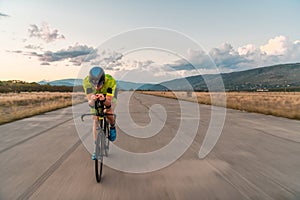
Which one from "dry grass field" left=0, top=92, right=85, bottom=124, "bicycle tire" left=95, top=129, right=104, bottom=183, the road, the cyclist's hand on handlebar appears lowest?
"dry grass field" left=0, top=92, right=85, bottom=124

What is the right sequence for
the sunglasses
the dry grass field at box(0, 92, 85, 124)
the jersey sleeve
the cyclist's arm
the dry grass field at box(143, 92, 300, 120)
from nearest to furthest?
the sunglasses → the cyclist's arm → the jersey sleeve → the dry grass field at box(0, 92, 85, 124) → the dry grass field at box(143, 92, 300, 120)

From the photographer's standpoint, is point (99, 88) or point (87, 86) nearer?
point (99, 88)

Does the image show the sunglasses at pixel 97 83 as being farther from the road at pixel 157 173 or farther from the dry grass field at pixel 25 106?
the dry grass field at pixel 25 106

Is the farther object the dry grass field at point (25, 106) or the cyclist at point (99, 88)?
the dry grass field at point (25, 106)

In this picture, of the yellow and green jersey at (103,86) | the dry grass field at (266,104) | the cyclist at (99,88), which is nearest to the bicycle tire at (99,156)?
the cyclist at (99,88)

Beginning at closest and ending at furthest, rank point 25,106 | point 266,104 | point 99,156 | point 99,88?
1. point 99,156
2. point 99,88
3. point 25,106
4. point 266,104

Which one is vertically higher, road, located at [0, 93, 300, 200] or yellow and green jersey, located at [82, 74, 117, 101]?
yellow and green jersey, located at [82, 74, 117, 101]

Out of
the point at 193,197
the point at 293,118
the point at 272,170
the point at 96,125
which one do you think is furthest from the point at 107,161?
the point at 293,118

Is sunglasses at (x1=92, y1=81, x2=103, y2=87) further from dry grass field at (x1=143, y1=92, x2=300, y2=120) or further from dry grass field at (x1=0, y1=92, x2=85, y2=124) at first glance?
dry grass field at (x1=143, y1=92, x2=300, y2=120)

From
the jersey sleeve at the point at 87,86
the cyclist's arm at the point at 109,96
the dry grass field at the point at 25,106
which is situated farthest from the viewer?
the dry grass field at the point at 25,106

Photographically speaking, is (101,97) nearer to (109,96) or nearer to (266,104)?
(109,96)

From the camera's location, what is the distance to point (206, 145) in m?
8.14

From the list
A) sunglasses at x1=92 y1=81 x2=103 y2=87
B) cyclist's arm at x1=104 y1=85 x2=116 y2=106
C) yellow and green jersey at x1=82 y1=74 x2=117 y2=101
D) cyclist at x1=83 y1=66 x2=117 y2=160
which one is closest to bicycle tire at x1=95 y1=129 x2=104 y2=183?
cyclist at x1=83 y1=66 x2=117 y2=160

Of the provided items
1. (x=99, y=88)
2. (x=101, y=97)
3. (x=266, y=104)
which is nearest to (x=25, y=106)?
(x=266, y=104)
